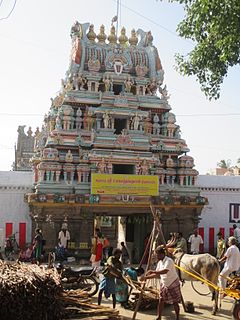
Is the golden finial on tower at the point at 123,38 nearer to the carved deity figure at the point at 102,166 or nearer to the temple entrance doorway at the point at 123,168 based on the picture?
the temple entrance doorway at the point at 123,168

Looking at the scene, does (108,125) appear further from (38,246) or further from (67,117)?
(38,246)

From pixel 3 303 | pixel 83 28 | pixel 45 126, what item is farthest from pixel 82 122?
pixel 3 303

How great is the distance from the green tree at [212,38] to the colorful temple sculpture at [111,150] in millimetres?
7704

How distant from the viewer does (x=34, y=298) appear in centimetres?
653

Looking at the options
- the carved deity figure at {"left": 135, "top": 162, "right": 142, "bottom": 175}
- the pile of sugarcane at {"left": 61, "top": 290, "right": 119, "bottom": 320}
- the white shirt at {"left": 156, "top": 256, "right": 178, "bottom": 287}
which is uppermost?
the carved deity figure at {"left": 135, "top": 162, "right": 142, "bottom": 175}

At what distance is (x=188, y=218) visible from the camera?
19906mm

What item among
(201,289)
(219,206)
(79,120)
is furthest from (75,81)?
(201,289)

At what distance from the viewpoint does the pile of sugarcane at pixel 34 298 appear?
251 inches

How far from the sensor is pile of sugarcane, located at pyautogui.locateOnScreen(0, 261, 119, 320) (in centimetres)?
636

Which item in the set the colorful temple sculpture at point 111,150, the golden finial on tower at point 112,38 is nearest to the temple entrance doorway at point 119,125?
the colorful temple sculpture at point 111,150

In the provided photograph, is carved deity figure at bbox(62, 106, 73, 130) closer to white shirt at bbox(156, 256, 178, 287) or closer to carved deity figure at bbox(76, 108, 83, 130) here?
carved deity figure at bbox(76, 108, 83, 130)

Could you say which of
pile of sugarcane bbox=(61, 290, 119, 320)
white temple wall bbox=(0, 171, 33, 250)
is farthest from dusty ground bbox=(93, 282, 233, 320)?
white temple wall bbox=(0, 171, 33, 250)

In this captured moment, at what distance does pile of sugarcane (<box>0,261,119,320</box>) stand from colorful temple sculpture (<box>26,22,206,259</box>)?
10.7 metres

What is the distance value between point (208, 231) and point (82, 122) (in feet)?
27.0
